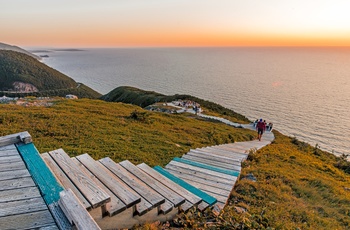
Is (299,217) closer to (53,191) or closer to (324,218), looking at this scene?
(324,218)

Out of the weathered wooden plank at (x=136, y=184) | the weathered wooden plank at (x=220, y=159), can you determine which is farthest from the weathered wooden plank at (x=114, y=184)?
the weathered wooden plank at (x=220, y=159)

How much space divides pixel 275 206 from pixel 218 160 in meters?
2.56

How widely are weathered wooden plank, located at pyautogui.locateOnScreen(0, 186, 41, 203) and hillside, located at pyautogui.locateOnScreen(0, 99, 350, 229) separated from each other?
1.62 m

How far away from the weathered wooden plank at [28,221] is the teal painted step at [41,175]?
7.9 inches

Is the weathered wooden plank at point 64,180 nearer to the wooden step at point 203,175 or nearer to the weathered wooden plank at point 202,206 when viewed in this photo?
the weathered wooden plank at point 202,206

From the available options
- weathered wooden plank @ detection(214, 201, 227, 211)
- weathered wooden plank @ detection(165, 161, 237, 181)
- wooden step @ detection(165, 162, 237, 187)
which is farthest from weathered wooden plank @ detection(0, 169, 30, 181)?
weathered wooden plank @ detection(165, 161, 237, 181)

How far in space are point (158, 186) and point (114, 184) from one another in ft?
2.83

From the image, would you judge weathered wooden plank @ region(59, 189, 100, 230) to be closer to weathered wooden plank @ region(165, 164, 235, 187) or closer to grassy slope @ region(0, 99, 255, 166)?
weathered wooden plank @ region(165, 164, 235, 187)

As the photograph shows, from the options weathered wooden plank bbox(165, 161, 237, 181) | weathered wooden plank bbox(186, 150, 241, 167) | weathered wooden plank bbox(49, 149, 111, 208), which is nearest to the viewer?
weathered wooden plank bbox(49, 149, 111, 208)

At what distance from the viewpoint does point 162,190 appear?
4.18 metres

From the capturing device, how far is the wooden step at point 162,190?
385 cm

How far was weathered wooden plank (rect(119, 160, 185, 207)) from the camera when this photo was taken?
396cm

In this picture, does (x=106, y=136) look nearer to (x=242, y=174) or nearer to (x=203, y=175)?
(x=203, y=175)

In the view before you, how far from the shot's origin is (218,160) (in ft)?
26.2
